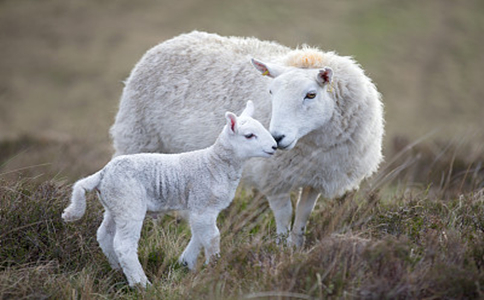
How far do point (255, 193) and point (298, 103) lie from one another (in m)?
2.05

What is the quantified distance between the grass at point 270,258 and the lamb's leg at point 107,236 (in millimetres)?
109

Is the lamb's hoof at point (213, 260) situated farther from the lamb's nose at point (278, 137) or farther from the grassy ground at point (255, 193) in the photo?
the lamb's nose at point (278, 137)

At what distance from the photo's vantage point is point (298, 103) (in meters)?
4.75

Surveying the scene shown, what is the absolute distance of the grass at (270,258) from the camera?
333 cm

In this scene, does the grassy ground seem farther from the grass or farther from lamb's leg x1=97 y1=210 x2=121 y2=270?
lamb's leg x1=97 y1=210 x2=121 y2=270

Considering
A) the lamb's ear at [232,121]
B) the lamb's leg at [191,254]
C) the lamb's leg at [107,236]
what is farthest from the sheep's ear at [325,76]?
the lamb's leg at [107,236]

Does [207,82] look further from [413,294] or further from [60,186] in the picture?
[413,294]

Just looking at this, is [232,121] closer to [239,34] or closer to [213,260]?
[213,260]

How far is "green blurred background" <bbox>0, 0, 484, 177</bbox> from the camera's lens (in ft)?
58.5

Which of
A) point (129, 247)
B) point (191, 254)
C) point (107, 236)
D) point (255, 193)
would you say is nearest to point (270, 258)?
point (191, 254)

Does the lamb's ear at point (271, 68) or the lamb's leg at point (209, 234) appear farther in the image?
the lamb's ear at point (271, 68)

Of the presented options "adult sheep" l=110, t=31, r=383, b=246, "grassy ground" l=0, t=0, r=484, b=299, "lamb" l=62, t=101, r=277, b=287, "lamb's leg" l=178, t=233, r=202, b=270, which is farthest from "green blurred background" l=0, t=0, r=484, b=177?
"lamb" l=62, t=101, r=277, b=287

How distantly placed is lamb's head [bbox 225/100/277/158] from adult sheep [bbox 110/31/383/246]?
352 mm

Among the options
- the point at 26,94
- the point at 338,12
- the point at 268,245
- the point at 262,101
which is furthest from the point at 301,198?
the point at 338,12
